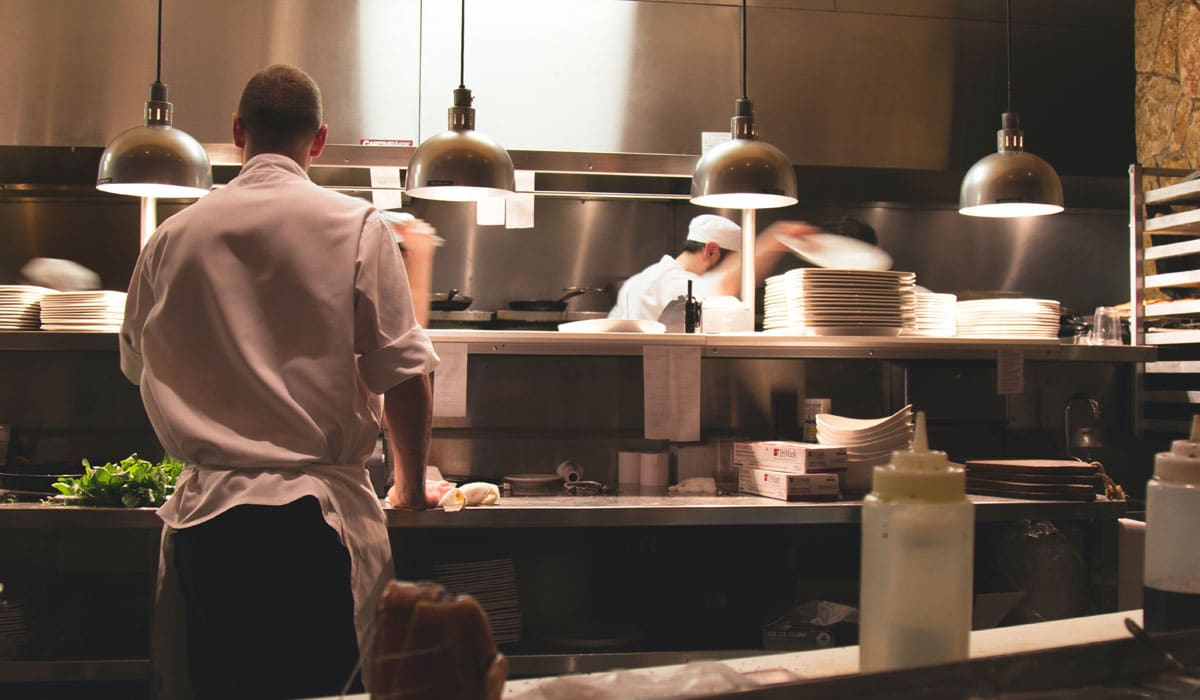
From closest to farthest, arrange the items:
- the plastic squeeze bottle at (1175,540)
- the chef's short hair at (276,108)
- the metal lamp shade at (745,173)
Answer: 1. the plastic squeeze bottle at (1175,540)
2. the chef's short hair at (276,108)
3. the metal lamp shade at (745,173)

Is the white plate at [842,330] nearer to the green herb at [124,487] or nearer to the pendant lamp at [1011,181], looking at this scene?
the pendant lamp at [1011,181]

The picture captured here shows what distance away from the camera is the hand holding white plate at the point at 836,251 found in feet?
15.7

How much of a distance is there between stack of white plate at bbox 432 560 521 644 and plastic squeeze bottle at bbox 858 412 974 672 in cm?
236

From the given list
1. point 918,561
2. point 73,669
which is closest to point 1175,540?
point 918,561

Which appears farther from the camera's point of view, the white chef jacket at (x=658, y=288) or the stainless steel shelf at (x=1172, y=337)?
the white chef jacket at (x=658, y=288)

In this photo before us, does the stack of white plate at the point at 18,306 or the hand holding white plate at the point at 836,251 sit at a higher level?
the hand holding white plate at the point at 836,251

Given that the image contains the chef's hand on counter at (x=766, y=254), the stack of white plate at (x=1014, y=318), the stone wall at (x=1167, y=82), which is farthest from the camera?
the chef's hand on counter at (x=766, y=254)

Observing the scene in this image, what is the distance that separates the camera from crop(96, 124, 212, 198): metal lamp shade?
3.14 m

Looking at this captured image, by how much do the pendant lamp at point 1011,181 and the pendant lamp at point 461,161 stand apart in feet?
5.47

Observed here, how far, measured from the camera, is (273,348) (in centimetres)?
197

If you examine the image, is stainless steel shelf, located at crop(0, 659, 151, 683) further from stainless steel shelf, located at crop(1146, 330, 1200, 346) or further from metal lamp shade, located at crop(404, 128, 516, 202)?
stainless steel shelf, located at crop(1146, 330, 1200, 346)

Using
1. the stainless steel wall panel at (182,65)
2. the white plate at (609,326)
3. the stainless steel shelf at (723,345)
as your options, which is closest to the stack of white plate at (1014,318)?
the stainless steel shelf at (723,345)

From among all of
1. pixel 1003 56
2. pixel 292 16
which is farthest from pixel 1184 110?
pixel 292 16

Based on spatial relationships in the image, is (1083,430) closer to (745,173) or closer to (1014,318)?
(1014,318)
